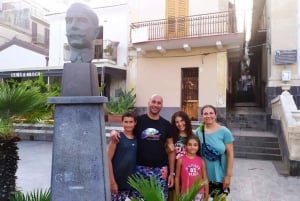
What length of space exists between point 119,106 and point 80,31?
10.5 meters

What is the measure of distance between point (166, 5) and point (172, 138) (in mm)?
Answer: 12087

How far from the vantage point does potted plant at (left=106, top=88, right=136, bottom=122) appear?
13.5 meters

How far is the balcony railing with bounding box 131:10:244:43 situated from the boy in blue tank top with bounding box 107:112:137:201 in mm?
10496

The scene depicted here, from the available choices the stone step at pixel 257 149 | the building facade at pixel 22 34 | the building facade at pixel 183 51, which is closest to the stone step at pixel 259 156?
the stone step at pixel 257 149

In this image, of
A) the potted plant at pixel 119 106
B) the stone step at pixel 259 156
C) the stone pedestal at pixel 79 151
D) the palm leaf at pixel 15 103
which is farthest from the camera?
the potted plant at pixel 119 106

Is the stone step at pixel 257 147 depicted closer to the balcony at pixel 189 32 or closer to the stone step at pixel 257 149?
the stone step at pixel 257 149

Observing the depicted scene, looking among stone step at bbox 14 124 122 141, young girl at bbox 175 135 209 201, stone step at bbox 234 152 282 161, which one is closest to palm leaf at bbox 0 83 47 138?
young girl at bbox 175 135 209 201

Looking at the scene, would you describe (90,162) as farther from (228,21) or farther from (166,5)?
(166,5)

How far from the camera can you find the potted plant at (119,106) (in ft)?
44.4

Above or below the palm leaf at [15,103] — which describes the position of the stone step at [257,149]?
below

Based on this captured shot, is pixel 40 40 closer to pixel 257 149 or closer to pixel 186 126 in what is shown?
pixel 257 149

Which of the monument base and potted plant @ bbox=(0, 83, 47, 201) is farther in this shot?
potted plant @ bbox=(0, 83, 47, 201)

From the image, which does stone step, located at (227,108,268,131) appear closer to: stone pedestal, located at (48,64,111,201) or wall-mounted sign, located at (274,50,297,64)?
wall-mounted sign, located at (274,50,297,64)

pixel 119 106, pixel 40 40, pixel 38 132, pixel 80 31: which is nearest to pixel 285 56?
pixel 119 106
